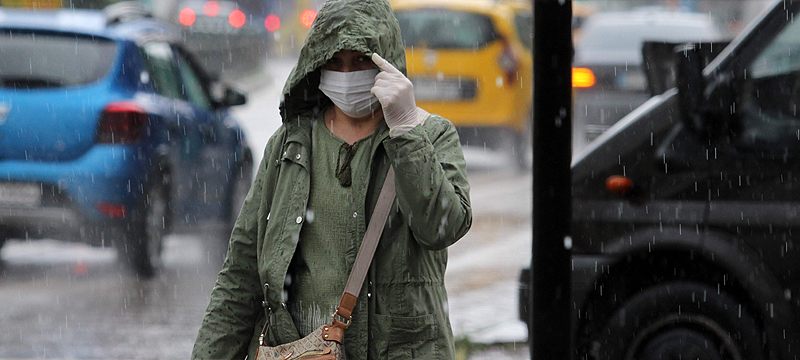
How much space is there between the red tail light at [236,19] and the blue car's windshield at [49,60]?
918 inches

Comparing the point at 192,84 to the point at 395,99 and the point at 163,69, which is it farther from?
the point at 395,99

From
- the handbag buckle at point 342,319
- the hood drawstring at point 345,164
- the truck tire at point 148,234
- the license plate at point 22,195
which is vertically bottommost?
the truck tire at point 148,234

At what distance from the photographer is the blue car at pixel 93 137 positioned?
9.17 metres

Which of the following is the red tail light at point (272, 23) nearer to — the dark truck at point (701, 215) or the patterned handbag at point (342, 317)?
the dark truck at point (701, 215)

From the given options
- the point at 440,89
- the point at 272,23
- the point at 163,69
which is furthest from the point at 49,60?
the point at 272,23

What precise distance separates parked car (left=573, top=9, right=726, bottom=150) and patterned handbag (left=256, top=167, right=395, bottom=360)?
456 inches

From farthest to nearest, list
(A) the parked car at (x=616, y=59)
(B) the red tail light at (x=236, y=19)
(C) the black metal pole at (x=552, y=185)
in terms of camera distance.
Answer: (B) the red tail light at (x=236, y=19)
(A) the parked car at (x=616, y=59)
(C) the black metal pole at (x=552, y=185)

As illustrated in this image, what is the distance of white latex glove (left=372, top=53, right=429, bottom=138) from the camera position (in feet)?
10.9

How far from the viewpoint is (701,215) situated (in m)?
5.67

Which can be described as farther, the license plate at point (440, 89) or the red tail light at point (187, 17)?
the red tail light at point (187, 17)

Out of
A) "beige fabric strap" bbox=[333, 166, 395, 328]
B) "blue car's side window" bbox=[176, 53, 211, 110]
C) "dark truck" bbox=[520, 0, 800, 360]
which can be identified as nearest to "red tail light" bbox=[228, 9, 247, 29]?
"blue car's side window" bbox=[176, 53, 211, 110]

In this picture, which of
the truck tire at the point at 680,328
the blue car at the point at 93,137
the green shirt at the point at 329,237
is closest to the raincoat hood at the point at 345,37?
the green shirt at the point at 329,237

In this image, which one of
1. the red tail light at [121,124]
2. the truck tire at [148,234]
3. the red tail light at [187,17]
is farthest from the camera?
the red tail light at [187,17]

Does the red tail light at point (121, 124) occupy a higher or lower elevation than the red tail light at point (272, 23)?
lower
